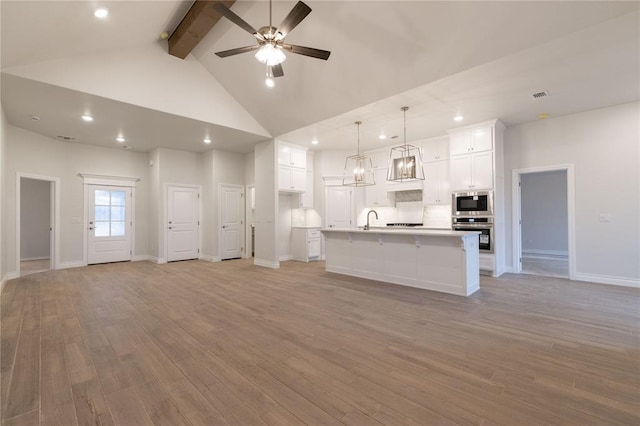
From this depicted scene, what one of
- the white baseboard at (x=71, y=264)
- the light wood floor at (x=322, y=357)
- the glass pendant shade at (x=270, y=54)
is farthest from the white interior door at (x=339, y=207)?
the white baseboard at (x=71, y=264)

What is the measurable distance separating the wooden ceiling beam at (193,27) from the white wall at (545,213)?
356 inches

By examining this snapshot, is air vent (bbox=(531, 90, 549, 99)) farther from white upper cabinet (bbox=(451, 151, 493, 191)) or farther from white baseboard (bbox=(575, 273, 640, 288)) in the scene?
white baseboard (bbox=(575, 273, 640, 288))

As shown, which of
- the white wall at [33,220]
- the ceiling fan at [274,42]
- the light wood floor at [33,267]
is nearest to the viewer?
the ceiling fan at [274,42]

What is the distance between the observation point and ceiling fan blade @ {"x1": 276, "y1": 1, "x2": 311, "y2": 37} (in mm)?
2479

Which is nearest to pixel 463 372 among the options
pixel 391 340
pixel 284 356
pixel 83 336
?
pixel 391 340

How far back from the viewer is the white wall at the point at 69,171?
217 inches

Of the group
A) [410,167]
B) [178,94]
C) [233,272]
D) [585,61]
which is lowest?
[233,272]

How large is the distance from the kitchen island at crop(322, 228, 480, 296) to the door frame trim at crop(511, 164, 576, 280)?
81.0 inches

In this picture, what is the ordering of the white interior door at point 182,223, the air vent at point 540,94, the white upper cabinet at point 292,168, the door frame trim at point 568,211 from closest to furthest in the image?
the air vent at point 540,94, the door frame trim at point 568,211, the white upper cabinet at point 292,168, the white interior door at point 182,223

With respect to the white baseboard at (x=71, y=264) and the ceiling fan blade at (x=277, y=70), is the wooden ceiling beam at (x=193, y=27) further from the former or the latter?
the white baseboard at (x=71, y=264)

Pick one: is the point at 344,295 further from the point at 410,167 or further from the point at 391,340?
the point at 410,167

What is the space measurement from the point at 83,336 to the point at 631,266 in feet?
25.4

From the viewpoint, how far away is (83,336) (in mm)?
2809

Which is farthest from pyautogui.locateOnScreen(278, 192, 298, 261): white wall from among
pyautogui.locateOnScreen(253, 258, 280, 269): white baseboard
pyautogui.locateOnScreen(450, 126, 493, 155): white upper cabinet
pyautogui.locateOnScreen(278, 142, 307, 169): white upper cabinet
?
pyautogui.locateOnScreen(450, 126, 493, 155): white upper cabinet
